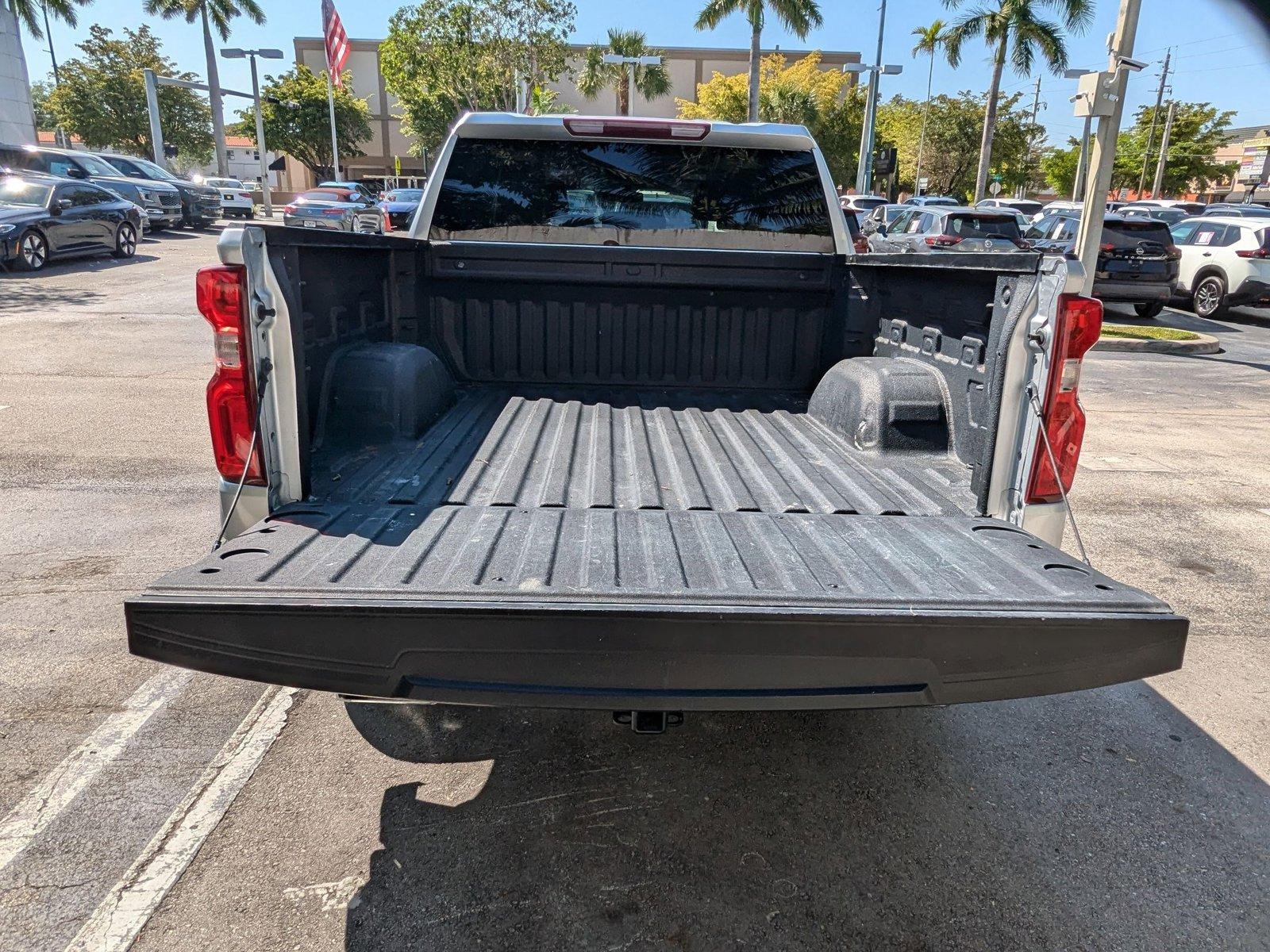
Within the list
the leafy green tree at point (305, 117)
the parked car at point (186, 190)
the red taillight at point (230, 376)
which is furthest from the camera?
the leafy green tree at point (305, 117)

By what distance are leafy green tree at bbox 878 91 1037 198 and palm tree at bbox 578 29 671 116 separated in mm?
15081

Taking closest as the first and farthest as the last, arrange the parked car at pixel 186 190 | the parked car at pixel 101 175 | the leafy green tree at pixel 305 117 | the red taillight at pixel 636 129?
1. the red taillight at pixel 636 129
2. the parked car at pixel 101 175
3. the parked car at pixel 186 190
4. the leafy green tree at pixel 305 117

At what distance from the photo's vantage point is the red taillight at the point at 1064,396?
102 inches

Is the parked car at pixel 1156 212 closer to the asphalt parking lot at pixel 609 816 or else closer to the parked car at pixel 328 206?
the parked car at pixel 328 206

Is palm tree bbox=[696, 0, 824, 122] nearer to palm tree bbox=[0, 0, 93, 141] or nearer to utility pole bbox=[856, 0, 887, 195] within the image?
utility pole bbox=[856, 0, 887, 195]

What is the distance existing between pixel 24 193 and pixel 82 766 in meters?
16.9

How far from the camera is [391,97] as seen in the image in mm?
70438

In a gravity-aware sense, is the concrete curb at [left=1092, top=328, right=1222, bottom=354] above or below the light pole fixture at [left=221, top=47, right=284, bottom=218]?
below

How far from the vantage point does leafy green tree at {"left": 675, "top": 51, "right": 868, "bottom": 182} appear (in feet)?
156

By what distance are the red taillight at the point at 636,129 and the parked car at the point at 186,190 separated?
2444 cm

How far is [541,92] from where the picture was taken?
157ft

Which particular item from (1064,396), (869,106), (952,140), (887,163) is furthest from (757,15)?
(1064,396)

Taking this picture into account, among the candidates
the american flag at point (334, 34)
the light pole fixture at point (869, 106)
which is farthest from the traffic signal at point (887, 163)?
the american flag at point (334, 34)

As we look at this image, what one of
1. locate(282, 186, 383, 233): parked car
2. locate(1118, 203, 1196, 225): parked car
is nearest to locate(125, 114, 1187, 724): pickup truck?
locate(282, 186, 383, 233): parked car
